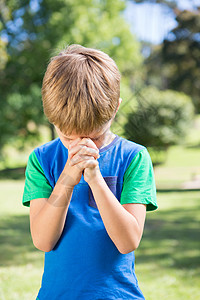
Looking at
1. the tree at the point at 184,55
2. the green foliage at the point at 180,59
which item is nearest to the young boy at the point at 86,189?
the green foliage at the point at 180,59

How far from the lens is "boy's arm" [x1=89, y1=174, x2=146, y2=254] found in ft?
3.36

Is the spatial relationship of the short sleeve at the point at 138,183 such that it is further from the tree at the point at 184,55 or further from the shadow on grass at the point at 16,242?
the shadow on grass at the point at 16,242

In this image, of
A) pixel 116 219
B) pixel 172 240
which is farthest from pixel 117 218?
pixel 172 240

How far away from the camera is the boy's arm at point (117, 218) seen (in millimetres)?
1025

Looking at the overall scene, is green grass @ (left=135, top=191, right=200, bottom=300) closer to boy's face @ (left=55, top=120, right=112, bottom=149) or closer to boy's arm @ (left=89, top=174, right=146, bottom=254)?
boy's arm @ (left=89, top=174, right=146, bottom=254)

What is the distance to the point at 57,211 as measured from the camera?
106 centimetres

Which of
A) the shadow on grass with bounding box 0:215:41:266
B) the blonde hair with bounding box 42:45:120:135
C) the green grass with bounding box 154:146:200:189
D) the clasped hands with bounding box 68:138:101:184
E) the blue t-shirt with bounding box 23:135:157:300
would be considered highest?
the blonde hair with bounding box 42:45:120:135

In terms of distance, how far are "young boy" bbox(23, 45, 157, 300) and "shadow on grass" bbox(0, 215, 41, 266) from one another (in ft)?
12.1

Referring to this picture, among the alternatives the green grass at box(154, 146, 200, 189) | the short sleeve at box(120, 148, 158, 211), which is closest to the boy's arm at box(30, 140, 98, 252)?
the short sleeve at box(120, 148, 158, 211)

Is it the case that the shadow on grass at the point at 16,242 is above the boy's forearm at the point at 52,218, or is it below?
below

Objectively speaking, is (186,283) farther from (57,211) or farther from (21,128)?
(21,128)

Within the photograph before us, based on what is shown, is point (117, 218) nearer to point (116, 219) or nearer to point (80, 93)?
point (116, 219)

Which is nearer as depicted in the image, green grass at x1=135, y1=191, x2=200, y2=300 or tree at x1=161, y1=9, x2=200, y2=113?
tree at x1=161, y1=9, x2=200, y2=113

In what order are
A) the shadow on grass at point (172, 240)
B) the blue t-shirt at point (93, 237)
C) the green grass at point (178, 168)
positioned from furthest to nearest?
the green grass at point (178, 168), the shadow on grass at point (172, 240), the blue t-shirt at point (93, 237)
